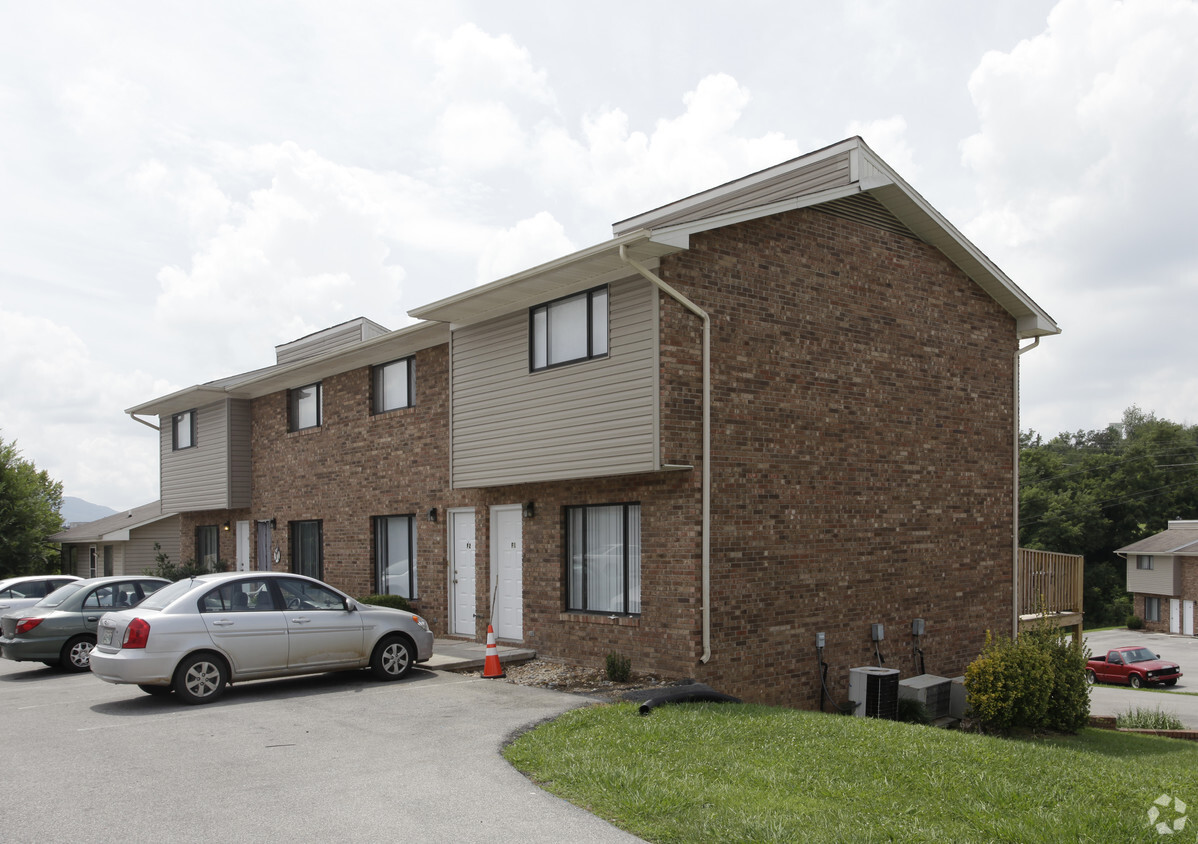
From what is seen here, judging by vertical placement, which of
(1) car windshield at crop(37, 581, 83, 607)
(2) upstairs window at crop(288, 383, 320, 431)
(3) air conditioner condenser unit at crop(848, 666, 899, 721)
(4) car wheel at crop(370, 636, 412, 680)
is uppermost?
(2) upstairs window at crop(288, 383, 320, 431)

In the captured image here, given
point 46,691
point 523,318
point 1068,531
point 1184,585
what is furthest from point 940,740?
point 1068,531

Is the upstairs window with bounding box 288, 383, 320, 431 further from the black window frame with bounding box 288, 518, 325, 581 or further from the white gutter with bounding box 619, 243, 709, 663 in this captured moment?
the white gutter with bounding box 619, 243, 709, 663

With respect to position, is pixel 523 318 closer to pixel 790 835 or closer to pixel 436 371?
pixel 436 371

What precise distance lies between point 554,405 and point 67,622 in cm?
816

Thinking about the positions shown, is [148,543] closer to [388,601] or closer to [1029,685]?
[388,601]

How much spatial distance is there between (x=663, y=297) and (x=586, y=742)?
5.80 meters

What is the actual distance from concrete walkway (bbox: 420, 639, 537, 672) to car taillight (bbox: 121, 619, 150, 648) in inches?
155

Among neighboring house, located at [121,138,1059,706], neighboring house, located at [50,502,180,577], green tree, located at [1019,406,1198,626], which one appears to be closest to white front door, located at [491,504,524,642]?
neighboring house, located at [121,138,1059,706]

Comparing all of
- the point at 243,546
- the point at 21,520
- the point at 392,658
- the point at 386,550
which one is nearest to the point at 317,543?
the point at 386,550

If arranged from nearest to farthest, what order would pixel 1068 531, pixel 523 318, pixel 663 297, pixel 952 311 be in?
pixel 663 297 → pixel 523 318 → pixel 952 311 → pixel 1068 531

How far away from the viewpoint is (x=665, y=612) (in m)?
12.4

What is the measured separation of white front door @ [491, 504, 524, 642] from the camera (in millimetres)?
15430

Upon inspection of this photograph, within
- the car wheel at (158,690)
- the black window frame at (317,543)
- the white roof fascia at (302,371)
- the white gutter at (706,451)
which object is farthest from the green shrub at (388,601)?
the white gutter at (706,451)

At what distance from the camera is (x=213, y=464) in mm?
24281
